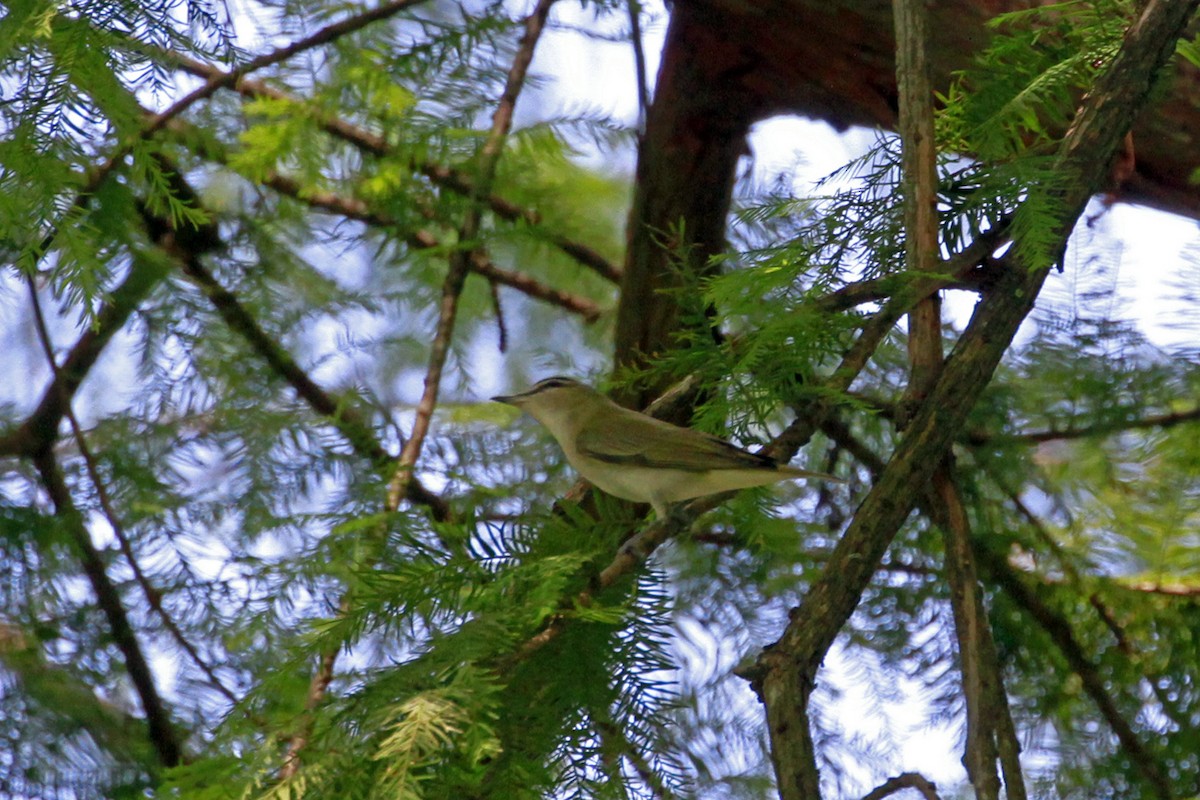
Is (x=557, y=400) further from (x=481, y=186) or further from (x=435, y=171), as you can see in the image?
(x=435, y=171)

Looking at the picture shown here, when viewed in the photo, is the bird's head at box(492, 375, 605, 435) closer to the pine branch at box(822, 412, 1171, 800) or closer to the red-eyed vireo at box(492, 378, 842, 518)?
the red-eyed vireo at box(492, 378, 842, 518)

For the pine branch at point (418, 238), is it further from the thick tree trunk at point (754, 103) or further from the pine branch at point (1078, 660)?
the pine branch at point (1078, 660)

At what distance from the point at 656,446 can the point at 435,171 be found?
1267mm

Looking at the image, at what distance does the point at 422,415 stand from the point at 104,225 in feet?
2.66

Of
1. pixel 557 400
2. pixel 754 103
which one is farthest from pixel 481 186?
pixel 754 103

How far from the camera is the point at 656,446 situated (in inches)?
103

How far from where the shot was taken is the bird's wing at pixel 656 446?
2.47 m

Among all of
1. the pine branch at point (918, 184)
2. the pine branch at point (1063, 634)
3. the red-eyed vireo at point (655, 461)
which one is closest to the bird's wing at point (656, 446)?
the red-eyed vireo at point (655, 461)

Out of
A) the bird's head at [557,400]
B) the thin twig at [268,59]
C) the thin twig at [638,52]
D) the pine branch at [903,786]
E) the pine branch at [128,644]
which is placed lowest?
the pine branch at [903,786]

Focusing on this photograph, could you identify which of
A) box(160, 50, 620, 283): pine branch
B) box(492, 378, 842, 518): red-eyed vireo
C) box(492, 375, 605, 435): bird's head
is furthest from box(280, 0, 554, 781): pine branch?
box(492, 378, 842, 518): red-eyed vireo

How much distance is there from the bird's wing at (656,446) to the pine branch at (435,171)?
81cm

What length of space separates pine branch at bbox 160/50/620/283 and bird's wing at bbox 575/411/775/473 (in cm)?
81

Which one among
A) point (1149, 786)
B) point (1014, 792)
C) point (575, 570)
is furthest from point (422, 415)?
point (1149, 786)

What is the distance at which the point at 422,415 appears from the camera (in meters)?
2.60
